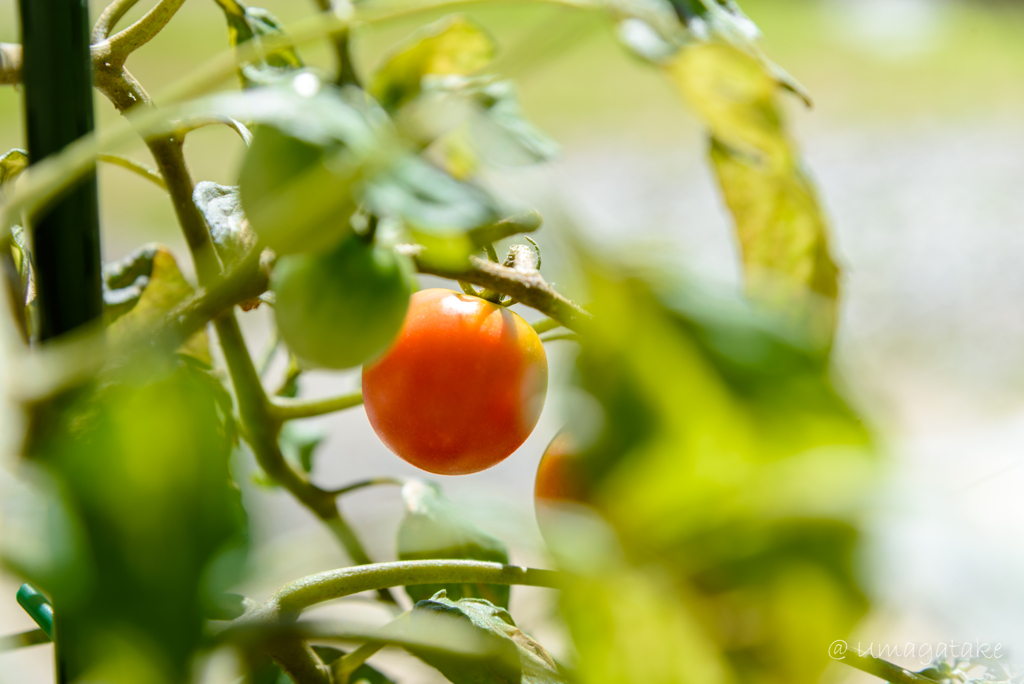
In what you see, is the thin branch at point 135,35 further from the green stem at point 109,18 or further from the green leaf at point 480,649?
the green leaf at point 480,649

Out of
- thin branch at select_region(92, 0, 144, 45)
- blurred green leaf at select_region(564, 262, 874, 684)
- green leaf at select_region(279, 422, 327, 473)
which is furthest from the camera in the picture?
green leaf at select_region(279, 422, 327, 473)

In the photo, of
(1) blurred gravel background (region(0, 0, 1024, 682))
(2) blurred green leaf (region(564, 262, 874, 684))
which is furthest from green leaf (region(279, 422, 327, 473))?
(2) blurred green leaf (region(564, 262, 874, 684))

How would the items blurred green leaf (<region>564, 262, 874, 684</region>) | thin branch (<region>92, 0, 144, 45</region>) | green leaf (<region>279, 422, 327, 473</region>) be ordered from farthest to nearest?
1. green leaf (<region>279, 422, 327, 473</region>)
2. thin branch (<region>92, 0, 144, 45</region>)
3. blurred green leaf (<region>564, 262, 874, 684</region>)

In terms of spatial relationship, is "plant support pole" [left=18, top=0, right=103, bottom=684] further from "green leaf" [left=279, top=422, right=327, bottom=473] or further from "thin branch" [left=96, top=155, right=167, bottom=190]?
"green leaf" [left=279, top=422, right=327, bottom=473]

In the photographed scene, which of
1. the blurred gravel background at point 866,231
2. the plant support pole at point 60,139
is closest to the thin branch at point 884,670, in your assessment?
the blurred gravel background at point 866,231

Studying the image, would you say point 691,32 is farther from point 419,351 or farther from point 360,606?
point 360,606

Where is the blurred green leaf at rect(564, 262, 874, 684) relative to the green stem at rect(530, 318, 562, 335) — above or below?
above

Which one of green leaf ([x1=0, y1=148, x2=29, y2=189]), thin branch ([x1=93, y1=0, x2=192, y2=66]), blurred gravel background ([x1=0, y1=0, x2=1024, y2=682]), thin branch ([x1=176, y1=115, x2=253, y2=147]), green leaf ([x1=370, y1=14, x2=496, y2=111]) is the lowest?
blurred gravel background ([x1=0, y1=0, x2=1024, y2=682])
